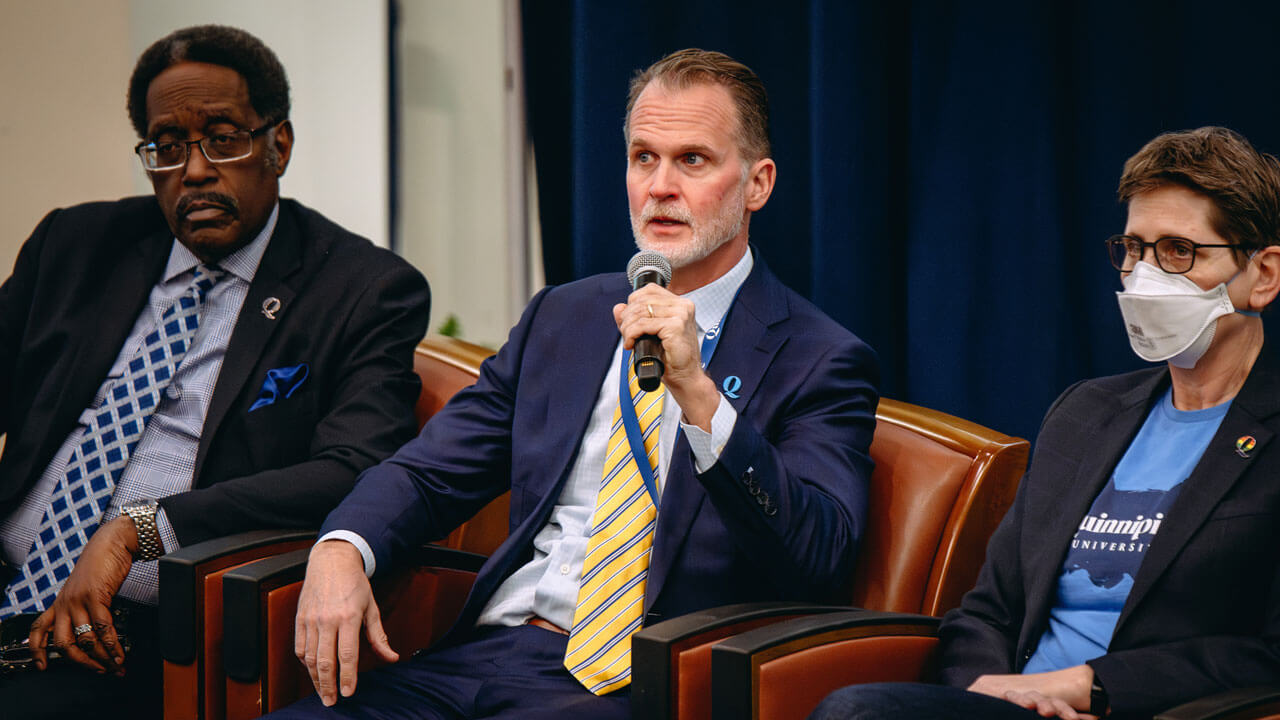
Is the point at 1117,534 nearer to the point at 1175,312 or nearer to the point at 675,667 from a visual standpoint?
the point at 1175,312

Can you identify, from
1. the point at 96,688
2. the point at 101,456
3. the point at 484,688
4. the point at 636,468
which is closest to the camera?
the point at 484,688

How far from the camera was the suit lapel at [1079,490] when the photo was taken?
1.73m

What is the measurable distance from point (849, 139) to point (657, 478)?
41.4 inches

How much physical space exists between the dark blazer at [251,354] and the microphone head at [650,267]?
783 mm

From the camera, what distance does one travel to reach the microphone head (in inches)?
69.0

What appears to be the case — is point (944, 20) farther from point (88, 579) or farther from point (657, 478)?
point (88, 579)

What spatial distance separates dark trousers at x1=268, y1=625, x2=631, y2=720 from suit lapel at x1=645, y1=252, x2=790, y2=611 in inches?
6.9

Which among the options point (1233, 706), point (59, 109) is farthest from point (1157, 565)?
point (59, 109)

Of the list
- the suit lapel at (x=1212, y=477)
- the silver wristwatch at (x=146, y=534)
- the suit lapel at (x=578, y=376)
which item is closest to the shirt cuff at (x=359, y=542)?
→ the suit lapel at (x=578, y=376)

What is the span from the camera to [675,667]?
1584 millimetres

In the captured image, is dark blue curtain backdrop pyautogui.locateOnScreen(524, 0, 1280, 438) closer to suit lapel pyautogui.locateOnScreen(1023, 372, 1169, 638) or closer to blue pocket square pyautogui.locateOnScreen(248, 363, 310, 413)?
suit lapel pyautogui.locateOnScreen(1023, 372, 1169, 638)

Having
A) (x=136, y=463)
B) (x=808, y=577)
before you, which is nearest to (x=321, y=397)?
(x=136, y=463)

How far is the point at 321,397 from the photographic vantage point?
7.88 ft

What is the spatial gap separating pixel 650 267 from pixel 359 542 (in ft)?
2.24
